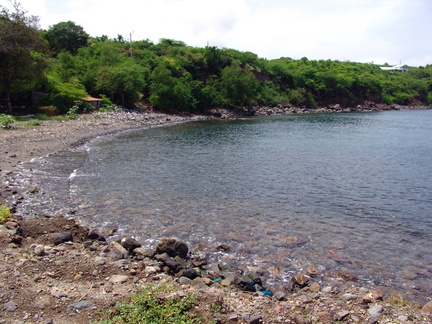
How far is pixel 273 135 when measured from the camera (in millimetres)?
47875

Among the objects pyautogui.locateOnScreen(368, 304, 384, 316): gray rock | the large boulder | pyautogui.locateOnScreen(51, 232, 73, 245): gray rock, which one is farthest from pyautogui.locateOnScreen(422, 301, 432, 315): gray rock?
pyautogui.locateOnScreen(51, 232, 73, 245): gray rock

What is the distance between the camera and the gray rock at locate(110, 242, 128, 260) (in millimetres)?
10548

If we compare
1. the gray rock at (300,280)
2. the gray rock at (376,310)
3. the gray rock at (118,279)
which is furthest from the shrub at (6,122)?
the gray rock at (376,310)

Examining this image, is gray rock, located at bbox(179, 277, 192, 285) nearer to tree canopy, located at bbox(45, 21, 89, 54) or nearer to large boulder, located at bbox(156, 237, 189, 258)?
large boulder, located at bbox(156, 237, 189, 258)

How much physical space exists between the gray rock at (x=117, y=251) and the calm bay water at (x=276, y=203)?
1.64m

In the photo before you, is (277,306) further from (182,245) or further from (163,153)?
(163,153)

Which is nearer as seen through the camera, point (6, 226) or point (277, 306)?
point (277, 306)

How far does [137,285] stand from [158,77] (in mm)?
66739

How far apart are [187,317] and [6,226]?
8.10 m

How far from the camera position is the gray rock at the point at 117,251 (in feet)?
34.6

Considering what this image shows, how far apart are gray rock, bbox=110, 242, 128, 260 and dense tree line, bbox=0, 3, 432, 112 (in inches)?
1592

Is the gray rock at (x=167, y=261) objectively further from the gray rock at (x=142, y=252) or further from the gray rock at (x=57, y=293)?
the gray rock at (x=57, y=293)

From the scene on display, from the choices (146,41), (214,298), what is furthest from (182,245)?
(146,41)

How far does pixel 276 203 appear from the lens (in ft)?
58.2
